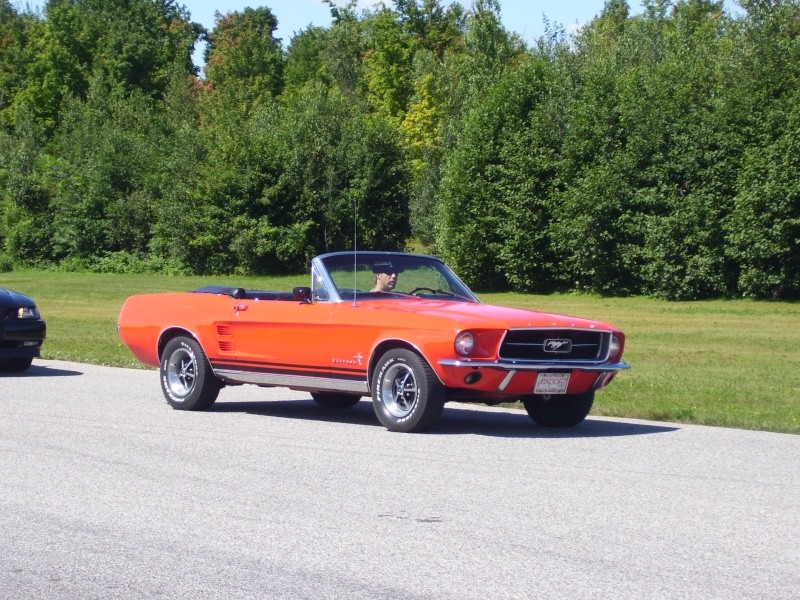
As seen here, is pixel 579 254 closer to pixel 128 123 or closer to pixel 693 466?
pixel 693 466

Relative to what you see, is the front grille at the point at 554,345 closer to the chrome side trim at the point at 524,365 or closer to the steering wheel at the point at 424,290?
the chrome side trim at the point at 524,365

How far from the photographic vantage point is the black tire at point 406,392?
1022cm

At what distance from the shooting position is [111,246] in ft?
205

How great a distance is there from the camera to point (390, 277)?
11766mm

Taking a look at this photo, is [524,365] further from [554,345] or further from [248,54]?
[248,54]

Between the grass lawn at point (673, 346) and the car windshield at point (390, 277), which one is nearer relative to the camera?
the car windshield at point (390, 277)

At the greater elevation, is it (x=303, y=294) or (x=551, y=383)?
(x=303, y=294)

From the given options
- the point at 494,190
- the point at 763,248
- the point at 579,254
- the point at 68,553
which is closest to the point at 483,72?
the point at 494,190

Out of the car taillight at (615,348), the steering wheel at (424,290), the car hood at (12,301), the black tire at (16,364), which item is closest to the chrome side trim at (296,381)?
the steering wheel at (424,290)

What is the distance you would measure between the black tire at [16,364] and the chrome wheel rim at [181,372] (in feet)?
14.8

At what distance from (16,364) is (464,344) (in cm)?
851

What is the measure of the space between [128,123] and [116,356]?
5687 cm

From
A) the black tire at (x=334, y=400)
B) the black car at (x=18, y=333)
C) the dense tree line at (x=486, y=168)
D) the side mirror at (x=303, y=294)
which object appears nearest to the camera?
the side mirror at (x=303, y=294)

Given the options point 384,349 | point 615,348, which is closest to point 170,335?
point 384,349
